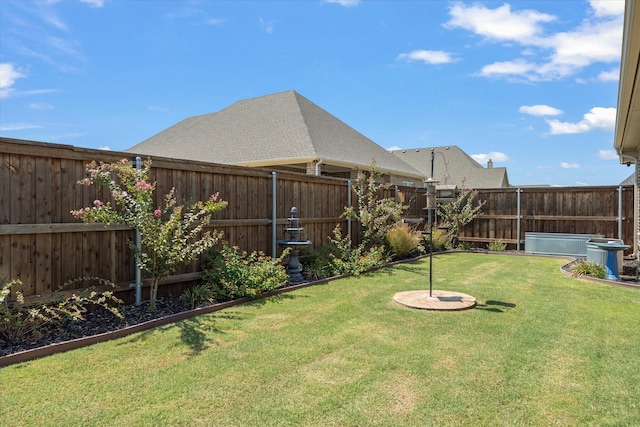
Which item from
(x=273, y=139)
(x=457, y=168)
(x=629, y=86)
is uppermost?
(x=457, y=168)

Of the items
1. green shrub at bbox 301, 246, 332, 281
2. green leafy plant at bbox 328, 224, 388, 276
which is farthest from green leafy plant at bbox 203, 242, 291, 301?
green leafy plant at bbox 328, 224, 388, 276

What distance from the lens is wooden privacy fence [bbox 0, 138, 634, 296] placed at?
13.4ft

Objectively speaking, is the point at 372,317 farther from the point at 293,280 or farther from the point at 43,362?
the point at 43,362

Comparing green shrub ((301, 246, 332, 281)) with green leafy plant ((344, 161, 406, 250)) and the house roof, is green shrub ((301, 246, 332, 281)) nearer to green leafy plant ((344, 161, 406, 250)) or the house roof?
green leafy plant ((344, 161, 406, 250))

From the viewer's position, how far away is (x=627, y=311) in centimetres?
509

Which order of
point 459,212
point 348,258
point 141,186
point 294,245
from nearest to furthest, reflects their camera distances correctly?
point 141,186
point 294,245
point 348,258
point 459,212

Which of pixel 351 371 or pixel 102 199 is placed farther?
pixel 102 199

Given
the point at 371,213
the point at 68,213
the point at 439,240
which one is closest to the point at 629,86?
the point at 371,213

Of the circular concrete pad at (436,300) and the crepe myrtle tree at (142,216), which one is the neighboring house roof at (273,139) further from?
the crepe myrtle tree at (142,216)

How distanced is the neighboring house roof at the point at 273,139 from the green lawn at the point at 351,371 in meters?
9.87

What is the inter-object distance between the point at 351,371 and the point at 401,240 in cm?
681

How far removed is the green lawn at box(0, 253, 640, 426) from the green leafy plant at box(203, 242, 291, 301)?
0.36m

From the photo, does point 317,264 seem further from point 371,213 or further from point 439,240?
point 439,240

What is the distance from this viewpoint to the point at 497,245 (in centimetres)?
1238
